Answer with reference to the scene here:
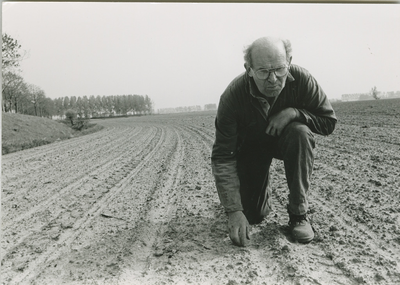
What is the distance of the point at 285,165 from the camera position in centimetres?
207

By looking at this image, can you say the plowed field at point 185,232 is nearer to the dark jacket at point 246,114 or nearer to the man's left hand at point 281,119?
the dark jacket at point 246,114

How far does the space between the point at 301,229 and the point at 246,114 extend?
2.58 feet

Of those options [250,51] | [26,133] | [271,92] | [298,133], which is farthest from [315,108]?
[26,133]

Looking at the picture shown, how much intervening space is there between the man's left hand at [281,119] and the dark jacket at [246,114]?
4 centimetres

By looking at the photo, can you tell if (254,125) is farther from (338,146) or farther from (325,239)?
(338,146)

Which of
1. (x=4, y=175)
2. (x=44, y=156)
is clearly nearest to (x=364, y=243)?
(x=4, y=175)

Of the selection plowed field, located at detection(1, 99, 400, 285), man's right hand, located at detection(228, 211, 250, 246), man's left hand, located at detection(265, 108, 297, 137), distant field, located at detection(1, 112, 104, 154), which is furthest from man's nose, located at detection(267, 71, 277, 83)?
distant field, located at detection(1, 112, 104, 154)

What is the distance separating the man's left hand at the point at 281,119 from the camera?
6.46 feet

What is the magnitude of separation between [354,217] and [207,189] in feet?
4.90

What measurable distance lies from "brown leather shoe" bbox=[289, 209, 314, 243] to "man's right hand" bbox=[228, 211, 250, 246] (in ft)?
0.98

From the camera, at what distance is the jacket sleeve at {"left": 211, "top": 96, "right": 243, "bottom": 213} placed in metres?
1.96

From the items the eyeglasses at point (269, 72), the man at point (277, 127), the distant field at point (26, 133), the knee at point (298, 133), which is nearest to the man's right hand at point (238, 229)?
the man at point (277, 127)

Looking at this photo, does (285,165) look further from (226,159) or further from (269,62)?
(269,62)

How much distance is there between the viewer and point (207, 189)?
3.33m
